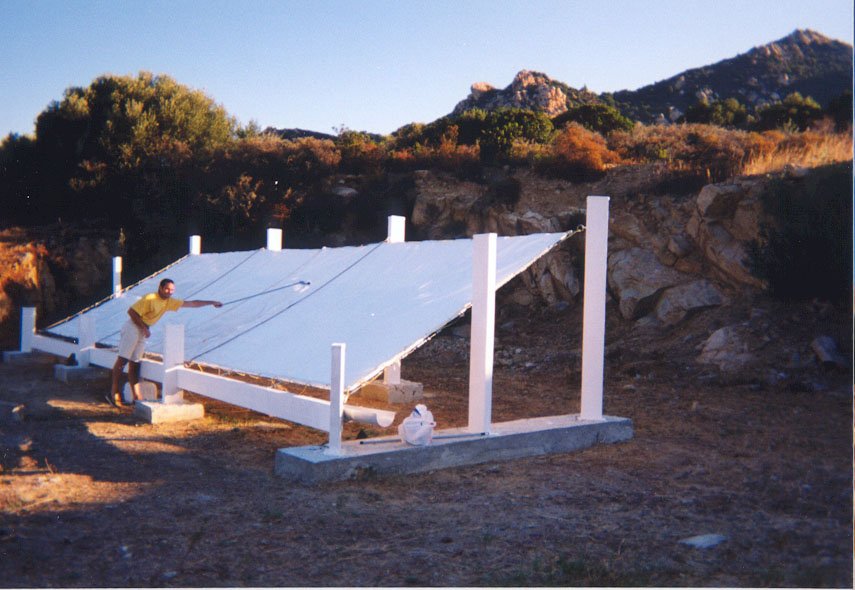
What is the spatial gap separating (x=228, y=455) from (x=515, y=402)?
3688 millimetres

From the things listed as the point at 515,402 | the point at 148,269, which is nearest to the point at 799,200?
the point at 515,402

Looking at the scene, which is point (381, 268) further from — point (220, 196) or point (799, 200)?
point (220, 196)

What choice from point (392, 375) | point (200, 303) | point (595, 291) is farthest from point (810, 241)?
point (200, 303)

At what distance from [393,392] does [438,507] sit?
3558 millimetres

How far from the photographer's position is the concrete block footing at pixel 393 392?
8.09m

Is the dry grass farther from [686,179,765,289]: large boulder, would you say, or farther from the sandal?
the sandal

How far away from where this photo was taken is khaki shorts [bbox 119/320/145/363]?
7770 millimetres

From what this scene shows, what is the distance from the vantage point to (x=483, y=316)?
5.50 metres

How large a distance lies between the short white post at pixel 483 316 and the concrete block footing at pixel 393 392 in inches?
102

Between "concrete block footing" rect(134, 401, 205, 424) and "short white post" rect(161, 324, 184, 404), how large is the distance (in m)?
0.11

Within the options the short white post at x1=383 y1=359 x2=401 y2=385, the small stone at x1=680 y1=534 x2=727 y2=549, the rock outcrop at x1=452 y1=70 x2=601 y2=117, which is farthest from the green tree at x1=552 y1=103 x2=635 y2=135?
the small stone at x1=680 y1=534 x2=727 y2=549

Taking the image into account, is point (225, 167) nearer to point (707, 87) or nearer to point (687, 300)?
point (687, 300)

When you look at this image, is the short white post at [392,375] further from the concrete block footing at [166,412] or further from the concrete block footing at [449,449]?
the concrete block footing at [449,449]

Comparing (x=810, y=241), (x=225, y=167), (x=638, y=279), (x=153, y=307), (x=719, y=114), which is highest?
(x=719, y=114)
